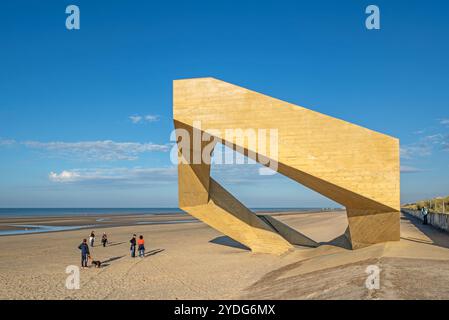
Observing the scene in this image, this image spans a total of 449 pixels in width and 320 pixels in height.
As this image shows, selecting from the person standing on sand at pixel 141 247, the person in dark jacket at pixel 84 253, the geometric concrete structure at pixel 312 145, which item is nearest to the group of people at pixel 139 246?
the person standing on sand at pixel 141 247

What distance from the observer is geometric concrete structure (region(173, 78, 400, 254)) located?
41.9 feet

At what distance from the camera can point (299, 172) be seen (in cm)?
1319

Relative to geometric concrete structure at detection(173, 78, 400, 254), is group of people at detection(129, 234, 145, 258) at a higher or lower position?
lower

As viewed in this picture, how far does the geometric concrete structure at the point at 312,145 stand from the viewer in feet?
41.9

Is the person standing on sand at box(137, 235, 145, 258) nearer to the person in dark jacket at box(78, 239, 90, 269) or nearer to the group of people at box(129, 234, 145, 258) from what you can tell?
the group of people at box(129, 234, 145, 258)

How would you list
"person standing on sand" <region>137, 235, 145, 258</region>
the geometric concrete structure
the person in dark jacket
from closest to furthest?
1. the geometric concrete structure
2. the person in dark jacket
3. "person standing on sand" <region>137, 235, 145, 258</region>

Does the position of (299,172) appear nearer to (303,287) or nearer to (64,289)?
(303,287)

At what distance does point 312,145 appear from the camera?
1299 centimetres

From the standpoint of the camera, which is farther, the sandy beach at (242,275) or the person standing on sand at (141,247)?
the person standing on sand at (141,247)

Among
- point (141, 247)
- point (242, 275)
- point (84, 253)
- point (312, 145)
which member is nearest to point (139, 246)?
point (141, 247)

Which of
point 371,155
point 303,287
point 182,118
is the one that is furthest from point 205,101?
point 303,287

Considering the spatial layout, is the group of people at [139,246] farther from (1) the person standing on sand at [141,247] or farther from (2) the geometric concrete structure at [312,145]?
(2) the geometric concrete structure at [312,145]

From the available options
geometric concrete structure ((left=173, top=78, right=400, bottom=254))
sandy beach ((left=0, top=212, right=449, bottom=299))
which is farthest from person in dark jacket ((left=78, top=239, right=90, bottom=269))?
geometric concrete structure ((left=173, top=78, right=400, bottom=254))

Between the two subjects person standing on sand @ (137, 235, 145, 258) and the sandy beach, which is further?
person standing on sand @ (137, 235, 145, 258)
